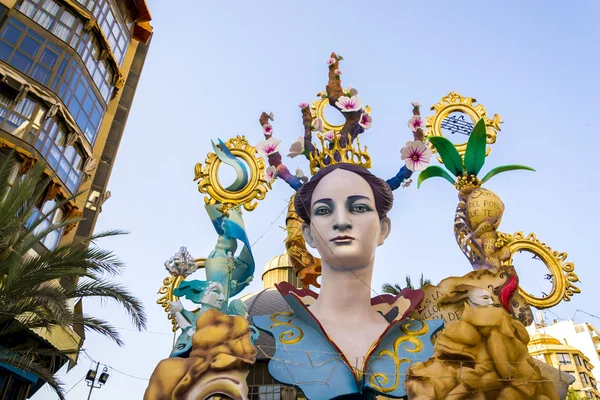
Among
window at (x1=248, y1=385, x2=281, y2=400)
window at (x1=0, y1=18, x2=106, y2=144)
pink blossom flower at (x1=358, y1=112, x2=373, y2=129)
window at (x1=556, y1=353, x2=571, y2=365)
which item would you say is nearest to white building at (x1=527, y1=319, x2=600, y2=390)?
window at (x1=556, y1=353, x2=571, y2=365)

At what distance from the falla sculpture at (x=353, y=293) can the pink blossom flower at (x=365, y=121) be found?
0.8 inches

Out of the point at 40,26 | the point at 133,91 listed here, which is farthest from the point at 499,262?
the point at 133,91

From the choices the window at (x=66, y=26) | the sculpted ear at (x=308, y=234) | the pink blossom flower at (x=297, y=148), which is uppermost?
the window at (x=66, y=26)

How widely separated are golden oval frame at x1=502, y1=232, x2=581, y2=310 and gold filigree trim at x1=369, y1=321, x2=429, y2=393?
8.18 ft

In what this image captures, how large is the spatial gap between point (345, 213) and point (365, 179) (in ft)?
2.42

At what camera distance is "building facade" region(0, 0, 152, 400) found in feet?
50.2

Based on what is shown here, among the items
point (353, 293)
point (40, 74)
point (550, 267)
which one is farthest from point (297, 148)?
point (40, 74)

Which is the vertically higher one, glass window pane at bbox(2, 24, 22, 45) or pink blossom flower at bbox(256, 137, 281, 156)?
glass window pane at bbox(2, 24, 22, 45)

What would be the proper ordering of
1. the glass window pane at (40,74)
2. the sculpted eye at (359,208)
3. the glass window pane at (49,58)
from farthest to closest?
the glass window pane at (49,58) → the glass window pane at (40,74) → the sculpted eye at (359,208)

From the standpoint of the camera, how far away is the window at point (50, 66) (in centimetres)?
1634

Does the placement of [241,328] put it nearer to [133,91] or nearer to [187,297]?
[187,297]

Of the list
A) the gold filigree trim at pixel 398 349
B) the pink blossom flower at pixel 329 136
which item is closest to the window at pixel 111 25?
the pink blossom flower at pixel 329 136

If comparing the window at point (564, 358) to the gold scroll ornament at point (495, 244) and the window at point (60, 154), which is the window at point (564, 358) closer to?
the gold scroll ornament at point (495, 244)

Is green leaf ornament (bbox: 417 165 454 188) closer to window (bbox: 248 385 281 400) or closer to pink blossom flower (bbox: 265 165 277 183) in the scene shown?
pink blossom flower (bbox: 265 165 277 183)
